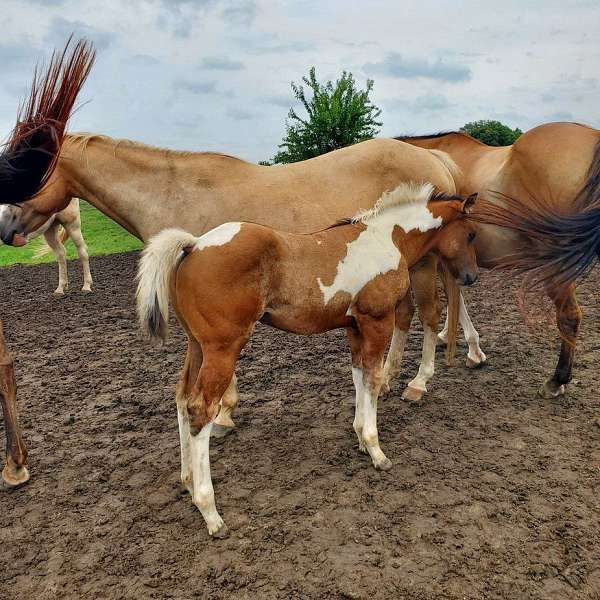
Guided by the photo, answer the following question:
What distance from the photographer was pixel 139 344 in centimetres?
627

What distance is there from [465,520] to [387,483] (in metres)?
0.53

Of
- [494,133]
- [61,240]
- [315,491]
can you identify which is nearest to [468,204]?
[315,491]

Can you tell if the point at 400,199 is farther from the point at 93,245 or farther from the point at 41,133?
the point at 93,245

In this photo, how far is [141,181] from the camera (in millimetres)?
3756

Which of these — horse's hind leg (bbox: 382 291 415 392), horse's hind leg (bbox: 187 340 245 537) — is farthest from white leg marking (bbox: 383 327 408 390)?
horse's hind leg (bbox: 187 340 245 537)

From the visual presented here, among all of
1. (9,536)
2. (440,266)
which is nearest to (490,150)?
(440,266)

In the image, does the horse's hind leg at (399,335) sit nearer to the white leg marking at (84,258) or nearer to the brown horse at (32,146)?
the brown horse at (32,146)

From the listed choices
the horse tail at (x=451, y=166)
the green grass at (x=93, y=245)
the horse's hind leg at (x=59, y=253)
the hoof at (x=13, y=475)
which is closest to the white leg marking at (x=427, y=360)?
the horse tail at (x=451, y=166)

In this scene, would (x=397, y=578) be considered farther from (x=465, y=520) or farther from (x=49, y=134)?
(x=49, y=134)

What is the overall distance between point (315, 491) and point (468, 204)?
2205 mm

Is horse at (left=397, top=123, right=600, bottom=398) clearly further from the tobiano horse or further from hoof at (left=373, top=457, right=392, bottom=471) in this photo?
hoof at (left=373, top=457, right=392, bottom=471)

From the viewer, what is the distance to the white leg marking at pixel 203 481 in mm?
2826

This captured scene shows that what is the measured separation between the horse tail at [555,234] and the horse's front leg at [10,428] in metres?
3.35

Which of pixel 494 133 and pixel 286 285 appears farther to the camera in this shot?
pixel 494 133
